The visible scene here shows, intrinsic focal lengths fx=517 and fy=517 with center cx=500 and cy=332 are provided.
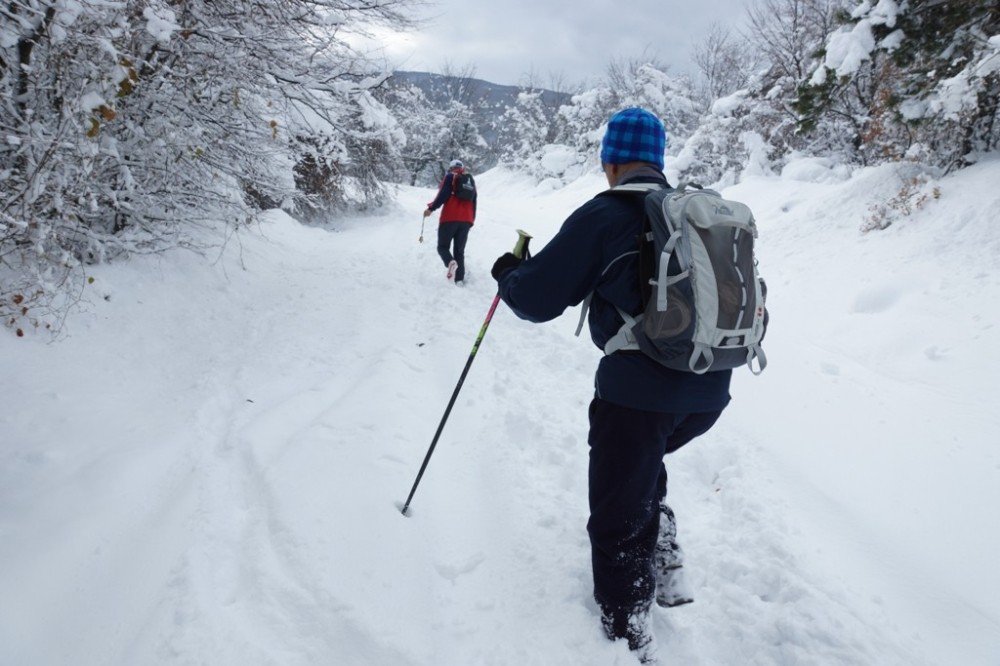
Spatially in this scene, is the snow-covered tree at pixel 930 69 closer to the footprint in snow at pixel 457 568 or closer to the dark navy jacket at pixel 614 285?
the dark navy jacket at pixel 614 285

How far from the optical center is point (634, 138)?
2230mm

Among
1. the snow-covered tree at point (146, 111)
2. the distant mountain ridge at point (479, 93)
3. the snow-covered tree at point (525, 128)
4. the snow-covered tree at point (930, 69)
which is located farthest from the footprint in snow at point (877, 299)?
the distant mountain ridge at point (479, 93)

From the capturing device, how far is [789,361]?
5.22 metres

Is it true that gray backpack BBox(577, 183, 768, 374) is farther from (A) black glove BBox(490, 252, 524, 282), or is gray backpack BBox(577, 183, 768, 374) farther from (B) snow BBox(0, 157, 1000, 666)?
(B) snow BBox(0, 157, 1000, 666)

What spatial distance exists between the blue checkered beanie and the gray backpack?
0.36m

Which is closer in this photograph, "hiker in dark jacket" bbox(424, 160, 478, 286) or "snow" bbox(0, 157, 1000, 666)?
"snow" bbox(0, 157, 1000, 666)

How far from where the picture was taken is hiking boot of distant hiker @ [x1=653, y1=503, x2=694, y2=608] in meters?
2.44

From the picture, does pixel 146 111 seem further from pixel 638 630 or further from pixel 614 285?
pixel 638 630

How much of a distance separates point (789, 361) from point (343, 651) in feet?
15.8

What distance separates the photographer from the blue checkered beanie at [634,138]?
2227mm

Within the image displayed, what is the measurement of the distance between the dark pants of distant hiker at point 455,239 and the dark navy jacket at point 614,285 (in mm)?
5610

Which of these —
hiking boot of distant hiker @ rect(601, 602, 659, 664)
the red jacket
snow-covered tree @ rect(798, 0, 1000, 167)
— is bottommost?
hiking boot of distant hiker @ rect(601, 602, 659, 664)

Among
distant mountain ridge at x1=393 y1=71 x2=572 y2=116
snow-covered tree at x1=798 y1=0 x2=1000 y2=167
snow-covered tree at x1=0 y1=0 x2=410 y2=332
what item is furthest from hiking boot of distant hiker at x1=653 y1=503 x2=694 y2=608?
distant mountain ridge at x1=393 y1=71 x2=572 y2=116

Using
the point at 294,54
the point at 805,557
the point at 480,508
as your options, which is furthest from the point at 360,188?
the point at 805,557
